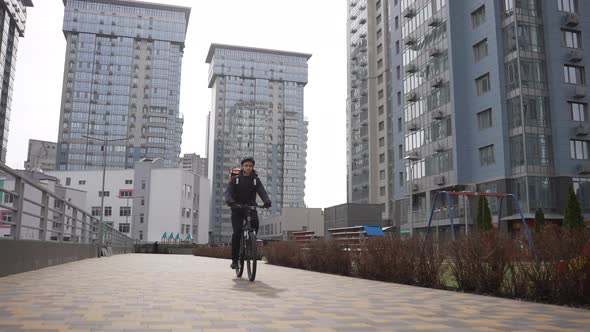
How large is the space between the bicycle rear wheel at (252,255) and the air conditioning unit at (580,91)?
4117 cm

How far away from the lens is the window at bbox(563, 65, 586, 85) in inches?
1674

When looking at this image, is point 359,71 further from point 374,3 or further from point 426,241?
point 426,241

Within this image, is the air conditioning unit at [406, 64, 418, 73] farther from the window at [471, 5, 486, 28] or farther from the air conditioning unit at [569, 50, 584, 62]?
the air conditioning unit at [569, 50, 584, 62]

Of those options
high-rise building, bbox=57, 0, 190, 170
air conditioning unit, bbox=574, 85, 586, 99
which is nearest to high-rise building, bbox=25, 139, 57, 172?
high-rise building, bbox=57, 0, 190, 170

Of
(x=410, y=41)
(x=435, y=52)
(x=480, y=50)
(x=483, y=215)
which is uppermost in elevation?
(x=410, y=41)

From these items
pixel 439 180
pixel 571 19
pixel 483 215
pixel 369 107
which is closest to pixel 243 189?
pixel 483 215

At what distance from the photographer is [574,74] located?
4291 cm

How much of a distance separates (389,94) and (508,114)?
39295mm

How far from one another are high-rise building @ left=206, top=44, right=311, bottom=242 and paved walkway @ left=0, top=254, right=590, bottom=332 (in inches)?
6583

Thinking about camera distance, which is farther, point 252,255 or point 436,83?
point 436,83

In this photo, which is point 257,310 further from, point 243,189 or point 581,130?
point 581,130

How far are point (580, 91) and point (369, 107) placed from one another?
1725 inches

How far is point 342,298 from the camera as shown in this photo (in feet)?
20.7

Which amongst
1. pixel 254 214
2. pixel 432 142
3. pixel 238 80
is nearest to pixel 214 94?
pixel 238 80
